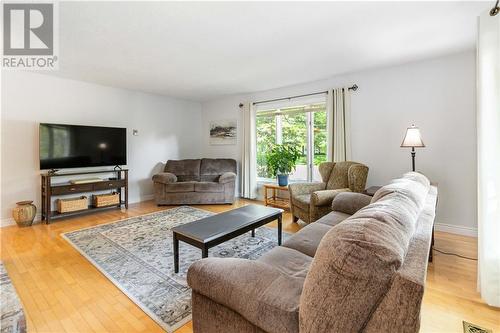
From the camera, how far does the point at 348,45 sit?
287 cm

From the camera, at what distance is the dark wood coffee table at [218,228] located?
2.03 meters

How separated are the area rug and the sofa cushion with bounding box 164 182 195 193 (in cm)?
85

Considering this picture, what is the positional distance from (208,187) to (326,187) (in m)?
2.31

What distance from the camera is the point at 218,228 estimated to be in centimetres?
223

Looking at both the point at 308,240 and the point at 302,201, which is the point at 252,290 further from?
the point at 302,201

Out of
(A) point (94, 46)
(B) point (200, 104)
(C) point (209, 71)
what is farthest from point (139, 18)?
(B) point (200, 104)

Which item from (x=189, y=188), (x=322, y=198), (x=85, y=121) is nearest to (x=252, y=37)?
(x=322, y=198)

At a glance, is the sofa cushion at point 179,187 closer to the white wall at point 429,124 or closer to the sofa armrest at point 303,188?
the sofa armrest at point 303,188

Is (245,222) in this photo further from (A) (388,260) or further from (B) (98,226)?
(B) (98,226)

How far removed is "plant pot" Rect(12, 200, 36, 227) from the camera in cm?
348

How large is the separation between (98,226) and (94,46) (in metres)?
2.44

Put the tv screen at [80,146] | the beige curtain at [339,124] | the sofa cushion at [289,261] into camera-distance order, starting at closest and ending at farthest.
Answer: the sofa cushion at [289,261] → the tv screen at [80,146] → the beige curtain at [339,124]

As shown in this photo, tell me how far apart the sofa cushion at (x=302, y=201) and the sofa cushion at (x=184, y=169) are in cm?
270

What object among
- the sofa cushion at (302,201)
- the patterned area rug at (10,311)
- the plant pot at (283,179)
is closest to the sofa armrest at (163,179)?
the plant pot at (283,179)
